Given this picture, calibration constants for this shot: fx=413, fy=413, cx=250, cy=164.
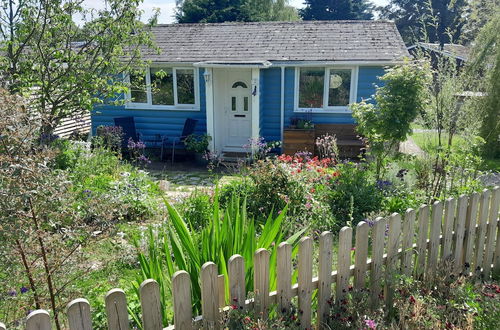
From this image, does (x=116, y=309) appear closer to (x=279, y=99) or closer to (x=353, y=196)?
(x=353, y=196)

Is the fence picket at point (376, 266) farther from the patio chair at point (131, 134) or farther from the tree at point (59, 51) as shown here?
the patio chair at point (131, 134)

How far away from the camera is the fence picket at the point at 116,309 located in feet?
6.55

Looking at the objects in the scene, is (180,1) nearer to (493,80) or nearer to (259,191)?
(493,80)

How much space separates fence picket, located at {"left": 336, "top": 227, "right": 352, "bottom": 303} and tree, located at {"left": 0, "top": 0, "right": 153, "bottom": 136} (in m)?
4.55

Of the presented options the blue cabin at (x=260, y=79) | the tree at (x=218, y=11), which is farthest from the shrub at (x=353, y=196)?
the tree at (x=218, y=11)

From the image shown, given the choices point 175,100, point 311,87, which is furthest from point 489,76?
point 175,100

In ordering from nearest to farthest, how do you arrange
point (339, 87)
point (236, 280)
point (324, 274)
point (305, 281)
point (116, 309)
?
point (116, 309) < point (236, 280) < point (305, 281) < point (324, 274) < point (339, 87)

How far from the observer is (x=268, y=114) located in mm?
11922

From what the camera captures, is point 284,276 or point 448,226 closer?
point 284,276

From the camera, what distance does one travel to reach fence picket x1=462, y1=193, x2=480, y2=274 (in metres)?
3.85

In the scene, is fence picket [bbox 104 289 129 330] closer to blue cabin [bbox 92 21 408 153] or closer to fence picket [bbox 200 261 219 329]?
fence picket [bbox 200 261 219 329]

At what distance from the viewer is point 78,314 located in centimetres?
189

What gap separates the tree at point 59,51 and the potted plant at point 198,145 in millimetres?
4335

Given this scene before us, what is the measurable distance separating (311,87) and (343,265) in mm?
9138
